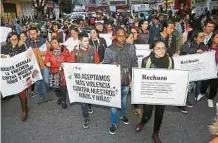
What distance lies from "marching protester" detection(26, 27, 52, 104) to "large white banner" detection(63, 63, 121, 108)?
1638 mm

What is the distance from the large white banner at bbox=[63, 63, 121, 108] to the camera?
5479 millimetres

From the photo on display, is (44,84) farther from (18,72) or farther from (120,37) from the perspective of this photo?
(120,37)

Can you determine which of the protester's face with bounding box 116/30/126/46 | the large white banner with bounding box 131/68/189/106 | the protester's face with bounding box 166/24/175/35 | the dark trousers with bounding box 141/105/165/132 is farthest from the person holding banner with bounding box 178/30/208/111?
the protester's face with bounding box 116/30/126/46

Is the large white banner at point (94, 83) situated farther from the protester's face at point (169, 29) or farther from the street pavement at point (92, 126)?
the protester's face at point (169, 29)

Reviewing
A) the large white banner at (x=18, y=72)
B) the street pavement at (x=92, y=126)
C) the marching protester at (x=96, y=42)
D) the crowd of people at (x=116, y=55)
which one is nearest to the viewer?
the crowd of people at (x=116, y=55)

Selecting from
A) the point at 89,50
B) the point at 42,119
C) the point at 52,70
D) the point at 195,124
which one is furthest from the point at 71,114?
the point at 195,124

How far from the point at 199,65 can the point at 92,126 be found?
265 centimetres

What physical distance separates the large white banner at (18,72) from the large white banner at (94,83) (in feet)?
3.93

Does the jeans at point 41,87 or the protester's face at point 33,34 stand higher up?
the protester's face at point 33,34

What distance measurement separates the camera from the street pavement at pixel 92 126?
18.8ft

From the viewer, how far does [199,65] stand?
689cm

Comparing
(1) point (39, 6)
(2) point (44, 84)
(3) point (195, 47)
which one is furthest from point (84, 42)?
(1) point (39, 6)

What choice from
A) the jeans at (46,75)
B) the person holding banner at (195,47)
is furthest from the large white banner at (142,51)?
the jeans at (46,75)

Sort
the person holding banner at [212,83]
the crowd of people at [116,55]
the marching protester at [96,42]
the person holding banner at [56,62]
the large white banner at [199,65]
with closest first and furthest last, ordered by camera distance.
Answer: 1. the crowd of people at [116,55]
2. the large white banner at [199,65]
3. the person holding banner at [212,83]
4. the person holding banner at [56,62]
5. the marching protester at [96,42]
